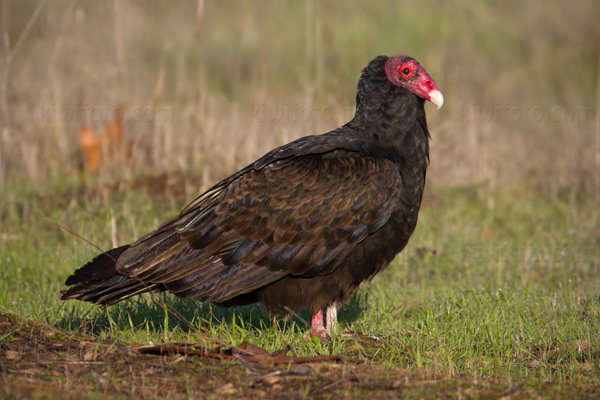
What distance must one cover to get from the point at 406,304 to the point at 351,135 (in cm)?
129

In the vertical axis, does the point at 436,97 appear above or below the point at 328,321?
above

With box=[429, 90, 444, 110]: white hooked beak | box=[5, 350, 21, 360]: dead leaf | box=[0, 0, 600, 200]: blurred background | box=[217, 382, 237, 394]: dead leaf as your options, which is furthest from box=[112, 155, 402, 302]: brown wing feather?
box=[0, 0, 600, 200]: blurred background

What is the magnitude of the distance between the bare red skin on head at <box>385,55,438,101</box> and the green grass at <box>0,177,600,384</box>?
51.7 inches

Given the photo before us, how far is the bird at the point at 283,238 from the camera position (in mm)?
3910

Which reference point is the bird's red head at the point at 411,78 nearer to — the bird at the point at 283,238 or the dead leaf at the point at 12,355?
the bird at the point at 283,238

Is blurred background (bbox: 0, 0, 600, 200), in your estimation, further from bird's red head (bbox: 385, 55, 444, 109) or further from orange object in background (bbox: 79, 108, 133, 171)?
bird's red head (bbox: 385, 55, 444, 109)

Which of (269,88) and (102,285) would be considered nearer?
(102,285)

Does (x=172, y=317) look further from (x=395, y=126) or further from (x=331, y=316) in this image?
(x=395, y=126)

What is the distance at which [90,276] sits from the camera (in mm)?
3904

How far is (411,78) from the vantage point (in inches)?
174

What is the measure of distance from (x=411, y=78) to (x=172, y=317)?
80.4 inches

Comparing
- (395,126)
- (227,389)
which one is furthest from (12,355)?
(395,126)

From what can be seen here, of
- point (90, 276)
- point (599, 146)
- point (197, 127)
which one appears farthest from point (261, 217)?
point (599, 146)

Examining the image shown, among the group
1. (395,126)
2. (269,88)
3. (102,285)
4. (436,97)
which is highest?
(269,88)
